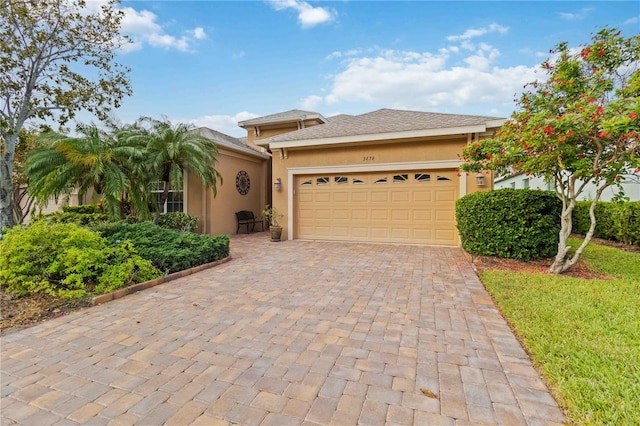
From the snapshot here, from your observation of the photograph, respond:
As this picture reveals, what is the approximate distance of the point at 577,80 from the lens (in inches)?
221

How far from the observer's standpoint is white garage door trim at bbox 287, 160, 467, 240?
841cm

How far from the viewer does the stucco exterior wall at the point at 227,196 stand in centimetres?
1040

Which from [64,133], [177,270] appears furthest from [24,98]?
[177,270]

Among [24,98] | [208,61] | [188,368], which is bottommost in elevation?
[188,368]

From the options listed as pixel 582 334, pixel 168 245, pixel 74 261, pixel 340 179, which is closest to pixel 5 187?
pixel 168 245

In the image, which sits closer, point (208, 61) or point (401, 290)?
point (401, 290)

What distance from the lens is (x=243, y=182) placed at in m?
12.1

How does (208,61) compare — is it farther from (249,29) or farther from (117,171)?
(117,171)

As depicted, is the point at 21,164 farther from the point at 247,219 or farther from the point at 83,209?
the point at 247,219

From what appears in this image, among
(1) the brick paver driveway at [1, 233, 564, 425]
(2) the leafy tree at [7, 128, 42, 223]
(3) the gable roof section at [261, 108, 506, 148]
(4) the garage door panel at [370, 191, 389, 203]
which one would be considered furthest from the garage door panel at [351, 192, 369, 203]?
(2) the leafy tree at [7, 128, 42, 223]

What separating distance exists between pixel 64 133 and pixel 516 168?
12.3 meters

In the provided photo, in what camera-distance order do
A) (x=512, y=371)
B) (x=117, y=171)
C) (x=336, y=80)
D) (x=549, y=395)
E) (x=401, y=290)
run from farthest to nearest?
(x=336, y=80), (x=117, y=171), (x=401, y=290), (x=512, y=371), (x=549, y=395)

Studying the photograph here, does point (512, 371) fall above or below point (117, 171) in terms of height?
below

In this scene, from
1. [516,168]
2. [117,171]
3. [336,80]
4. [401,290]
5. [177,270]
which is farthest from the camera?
[336,80]
